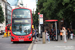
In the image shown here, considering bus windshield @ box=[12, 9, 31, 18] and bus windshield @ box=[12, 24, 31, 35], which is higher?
bus windshield @ box=[12, 9, 31, 18]

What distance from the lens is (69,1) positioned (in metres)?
21.1

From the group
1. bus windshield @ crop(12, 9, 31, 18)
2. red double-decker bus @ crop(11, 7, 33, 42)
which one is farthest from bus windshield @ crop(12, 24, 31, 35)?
bus windshield @ crop(12, 9, 31, 18)

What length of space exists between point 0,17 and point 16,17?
3960cm

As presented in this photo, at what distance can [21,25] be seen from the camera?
17.4 m

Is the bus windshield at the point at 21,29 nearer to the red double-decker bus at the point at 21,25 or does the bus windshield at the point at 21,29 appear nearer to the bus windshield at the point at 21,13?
the red double-decker bus at the point at 21,25

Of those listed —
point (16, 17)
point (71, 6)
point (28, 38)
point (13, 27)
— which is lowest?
point (28, 38)

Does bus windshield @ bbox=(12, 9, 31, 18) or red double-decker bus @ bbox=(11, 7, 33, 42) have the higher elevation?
bus windshield @ bbox=(12, 9, 31, 18)

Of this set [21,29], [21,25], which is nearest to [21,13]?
[21,25]

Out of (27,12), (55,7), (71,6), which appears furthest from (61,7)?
(27,12)

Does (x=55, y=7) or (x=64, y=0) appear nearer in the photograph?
(x=64, y=0)

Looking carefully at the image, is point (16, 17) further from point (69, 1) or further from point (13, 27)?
point (69, 1)

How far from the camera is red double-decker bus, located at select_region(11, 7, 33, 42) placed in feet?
56.3

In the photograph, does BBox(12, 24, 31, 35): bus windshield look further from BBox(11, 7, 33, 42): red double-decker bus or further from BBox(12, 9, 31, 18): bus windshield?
BBox(12, 9, 31, 18): bus windshield

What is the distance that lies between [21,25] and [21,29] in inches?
17.2
